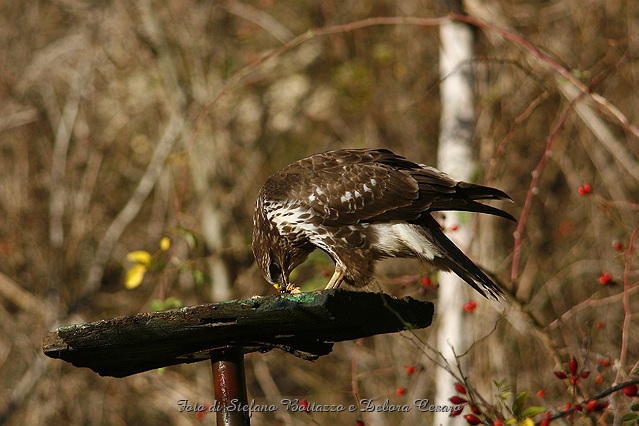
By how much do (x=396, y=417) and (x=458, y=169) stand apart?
3.49 m

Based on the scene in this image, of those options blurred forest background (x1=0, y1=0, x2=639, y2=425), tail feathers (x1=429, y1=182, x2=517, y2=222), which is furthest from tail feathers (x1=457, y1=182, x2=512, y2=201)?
blurred forest background (x1=0, y1=0, x2=639, y2=425)

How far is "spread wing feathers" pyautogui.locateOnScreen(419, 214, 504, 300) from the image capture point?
13.5ft

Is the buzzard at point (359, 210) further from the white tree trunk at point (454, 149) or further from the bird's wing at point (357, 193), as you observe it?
the white tree trunk at point (454, 149)

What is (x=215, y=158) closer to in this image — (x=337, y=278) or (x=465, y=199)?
(x=337, y=278)

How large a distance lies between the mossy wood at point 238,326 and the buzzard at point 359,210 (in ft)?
2.77

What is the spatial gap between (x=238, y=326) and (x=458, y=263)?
54.3 inches

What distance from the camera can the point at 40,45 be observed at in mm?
9461

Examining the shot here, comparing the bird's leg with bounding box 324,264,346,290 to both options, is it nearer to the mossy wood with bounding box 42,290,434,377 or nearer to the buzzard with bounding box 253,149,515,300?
the buzzard with bounding box 253,149,515,300

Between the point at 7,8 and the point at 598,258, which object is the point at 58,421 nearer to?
the point at 7,8

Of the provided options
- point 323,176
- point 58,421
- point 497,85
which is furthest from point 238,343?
point 58,421

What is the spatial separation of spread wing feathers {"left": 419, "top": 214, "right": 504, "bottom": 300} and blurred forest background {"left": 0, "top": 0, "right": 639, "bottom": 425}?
345 cm

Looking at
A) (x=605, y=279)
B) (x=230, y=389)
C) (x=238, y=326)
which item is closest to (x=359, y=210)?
(x=605, y=279)

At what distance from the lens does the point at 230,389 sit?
3.50 meters

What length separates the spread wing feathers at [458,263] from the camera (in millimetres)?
4117
